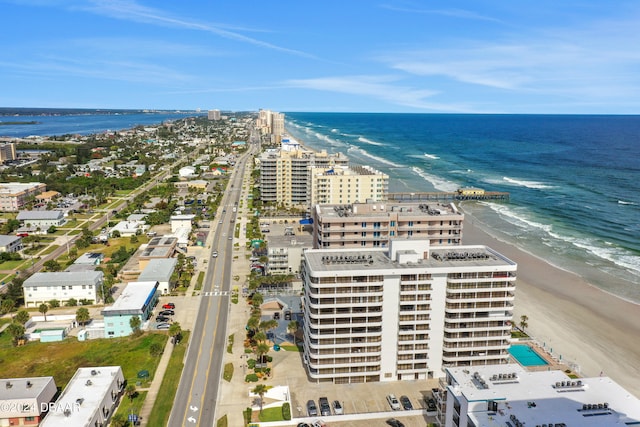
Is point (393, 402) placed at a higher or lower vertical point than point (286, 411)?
higher

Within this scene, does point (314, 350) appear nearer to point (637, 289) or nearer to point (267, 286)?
point (267, 286)

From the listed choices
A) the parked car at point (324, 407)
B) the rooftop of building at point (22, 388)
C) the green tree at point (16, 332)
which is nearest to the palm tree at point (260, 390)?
the parked car at point (324, 407)

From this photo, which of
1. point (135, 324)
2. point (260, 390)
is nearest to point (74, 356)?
point (135, 324)

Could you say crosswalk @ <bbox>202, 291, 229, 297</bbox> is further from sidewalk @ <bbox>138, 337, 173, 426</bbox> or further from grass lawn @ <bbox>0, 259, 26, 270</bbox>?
grass lawn @ <bbox>0, 259, 26, 270</bbox>

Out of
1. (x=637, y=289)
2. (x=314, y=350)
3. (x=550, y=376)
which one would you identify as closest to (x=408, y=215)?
(x=314, y=350)

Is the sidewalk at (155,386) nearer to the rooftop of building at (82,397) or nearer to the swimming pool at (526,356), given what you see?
the rooftop of building at (82,397)

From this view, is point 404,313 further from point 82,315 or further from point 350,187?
point 350,187

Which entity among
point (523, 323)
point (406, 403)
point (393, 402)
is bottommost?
point (393, 402)

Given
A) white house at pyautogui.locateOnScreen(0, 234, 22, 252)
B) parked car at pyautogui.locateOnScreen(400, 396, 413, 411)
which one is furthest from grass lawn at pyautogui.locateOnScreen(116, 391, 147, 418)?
white house at pyautogui.locateOnScreen(0, 234, 22, 252)
